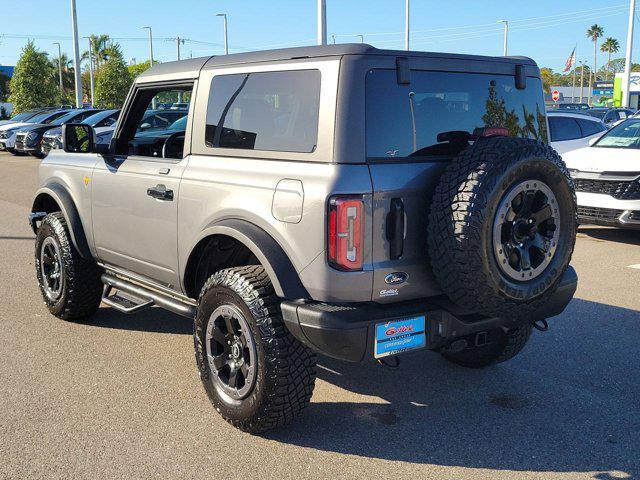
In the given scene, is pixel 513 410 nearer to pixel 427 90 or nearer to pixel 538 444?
pixel 538 444

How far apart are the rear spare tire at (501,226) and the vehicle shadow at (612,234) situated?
629 centimetres

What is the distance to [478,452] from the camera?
3.53 metres

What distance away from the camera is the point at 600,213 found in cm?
882

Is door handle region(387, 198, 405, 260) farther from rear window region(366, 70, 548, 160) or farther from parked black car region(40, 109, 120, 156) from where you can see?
parked black car region(40, 109, 120, 156)

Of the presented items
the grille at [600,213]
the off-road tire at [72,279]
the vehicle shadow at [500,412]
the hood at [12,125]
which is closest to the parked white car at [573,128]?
the grille at [600,213]

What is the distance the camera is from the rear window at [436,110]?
339cm

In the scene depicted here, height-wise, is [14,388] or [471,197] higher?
[471,197]

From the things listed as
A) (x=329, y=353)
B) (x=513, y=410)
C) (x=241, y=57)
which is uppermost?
(x=241, y=57)

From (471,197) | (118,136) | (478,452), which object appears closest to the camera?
(471,197)

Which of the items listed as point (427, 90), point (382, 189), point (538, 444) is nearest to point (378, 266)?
point (382, 189)

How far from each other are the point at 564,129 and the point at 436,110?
9.60 metres

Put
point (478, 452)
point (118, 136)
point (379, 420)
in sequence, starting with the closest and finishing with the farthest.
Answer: point (478, 452), point (379, 420), point (118, 136)

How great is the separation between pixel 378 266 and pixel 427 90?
974 millimetres

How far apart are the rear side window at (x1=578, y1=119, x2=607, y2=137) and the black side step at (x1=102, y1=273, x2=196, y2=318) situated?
384 inches
